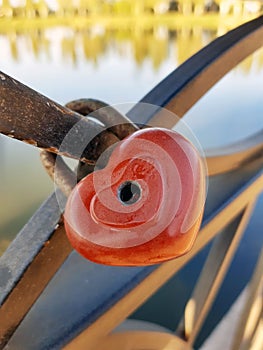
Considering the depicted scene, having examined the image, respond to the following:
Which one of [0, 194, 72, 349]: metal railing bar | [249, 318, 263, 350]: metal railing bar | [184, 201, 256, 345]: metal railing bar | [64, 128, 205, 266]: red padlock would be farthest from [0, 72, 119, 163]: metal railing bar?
[249, 318, 263, 350]: metal railing bar

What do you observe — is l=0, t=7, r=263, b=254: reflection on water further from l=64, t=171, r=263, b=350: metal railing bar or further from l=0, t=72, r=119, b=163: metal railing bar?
l=0, t=72, r=119, b=163: metal railing bar

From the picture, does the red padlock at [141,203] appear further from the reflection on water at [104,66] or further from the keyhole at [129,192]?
the reflection on water at [104,66]

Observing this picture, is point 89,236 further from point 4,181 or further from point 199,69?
point 4,181

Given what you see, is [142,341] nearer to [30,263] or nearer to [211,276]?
[211,276]

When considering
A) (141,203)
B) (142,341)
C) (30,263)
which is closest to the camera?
(141,203)

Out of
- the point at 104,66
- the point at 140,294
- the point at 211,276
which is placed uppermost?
the point at 140,294

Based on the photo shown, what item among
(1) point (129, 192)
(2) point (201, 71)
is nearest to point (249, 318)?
(2) point (201, 71)

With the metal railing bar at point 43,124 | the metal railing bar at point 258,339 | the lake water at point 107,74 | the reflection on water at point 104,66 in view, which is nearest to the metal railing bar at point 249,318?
the metal railing bar at point 258,339
